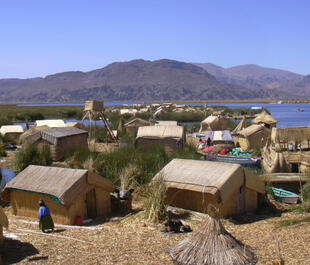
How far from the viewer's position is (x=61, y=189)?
27.3 feet

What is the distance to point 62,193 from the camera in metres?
8.20

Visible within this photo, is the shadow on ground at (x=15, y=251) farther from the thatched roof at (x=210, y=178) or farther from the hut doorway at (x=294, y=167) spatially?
the hut doorway at (x=294, y=167)

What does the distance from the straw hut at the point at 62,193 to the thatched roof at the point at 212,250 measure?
2.89m

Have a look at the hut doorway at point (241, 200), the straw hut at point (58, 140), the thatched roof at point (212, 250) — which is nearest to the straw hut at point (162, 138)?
the straw hut at point (58, 140)

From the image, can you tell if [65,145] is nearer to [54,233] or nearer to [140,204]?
[140,204]

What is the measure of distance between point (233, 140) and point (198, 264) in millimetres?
17276

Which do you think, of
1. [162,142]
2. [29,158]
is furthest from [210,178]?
[162,142]

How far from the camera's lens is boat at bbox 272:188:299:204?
1004 centimetres

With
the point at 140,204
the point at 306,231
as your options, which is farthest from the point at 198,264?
the point at 140,204

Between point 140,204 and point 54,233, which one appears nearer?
point 54,233

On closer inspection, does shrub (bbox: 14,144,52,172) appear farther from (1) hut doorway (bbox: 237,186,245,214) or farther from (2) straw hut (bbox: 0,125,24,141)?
(2) straw hut (bbox: 0,125,24,141)

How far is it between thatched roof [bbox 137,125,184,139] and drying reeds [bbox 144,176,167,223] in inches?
334

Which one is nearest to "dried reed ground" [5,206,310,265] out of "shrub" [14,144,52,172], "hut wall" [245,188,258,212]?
"hut wall" [245,188,258,212]

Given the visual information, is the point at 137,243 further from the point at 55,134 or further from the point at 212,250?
the point at 55,134
